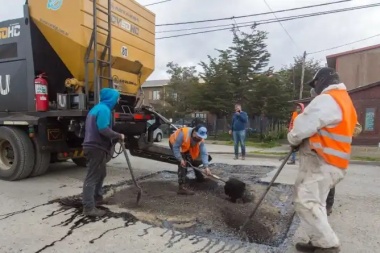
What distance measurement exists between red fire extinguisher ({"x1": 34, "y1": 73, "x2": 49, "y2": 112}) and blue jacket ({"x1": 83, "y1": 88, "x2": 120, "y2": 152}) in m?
2.14

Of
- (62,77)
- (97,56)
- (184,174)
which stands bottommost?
(184,174)

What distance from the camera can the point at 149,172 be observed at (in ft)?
23.7

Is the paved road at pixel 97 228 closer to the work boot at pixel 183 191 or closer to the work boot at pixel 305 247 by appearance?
the work boot at pixel 305 247

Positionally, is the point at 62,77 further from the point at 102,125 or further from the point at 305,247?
the point at 305,247

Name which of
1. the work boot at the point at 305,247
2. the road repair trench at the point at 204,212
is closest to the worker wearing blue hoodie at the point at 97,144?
the road repair trench at the point at 204,212

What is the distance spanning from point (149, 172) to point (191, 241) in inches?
153

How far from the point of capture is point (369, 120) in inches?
541

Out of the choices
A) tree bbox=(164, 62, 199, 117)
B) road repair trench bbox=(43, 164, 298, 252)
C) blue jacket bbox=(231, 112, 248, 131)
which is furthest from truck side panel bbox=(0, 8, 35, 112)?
tree bbox=(164, 62, 199, 117)

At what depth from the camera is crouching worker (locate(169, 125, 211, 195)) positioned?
526 centimetres

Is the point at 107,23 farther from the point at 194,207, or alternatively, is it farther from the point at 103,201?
the point at 194,207

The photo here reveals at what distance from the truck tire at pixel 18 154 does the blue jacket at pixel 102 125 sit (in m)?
2.37

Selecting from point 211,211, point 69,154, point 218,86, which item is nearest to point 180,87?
point 218,86

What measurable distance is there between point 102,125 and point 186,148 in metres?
1.75

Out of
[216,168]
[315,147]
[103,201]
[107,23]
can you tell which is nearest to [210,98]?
[216,168]
